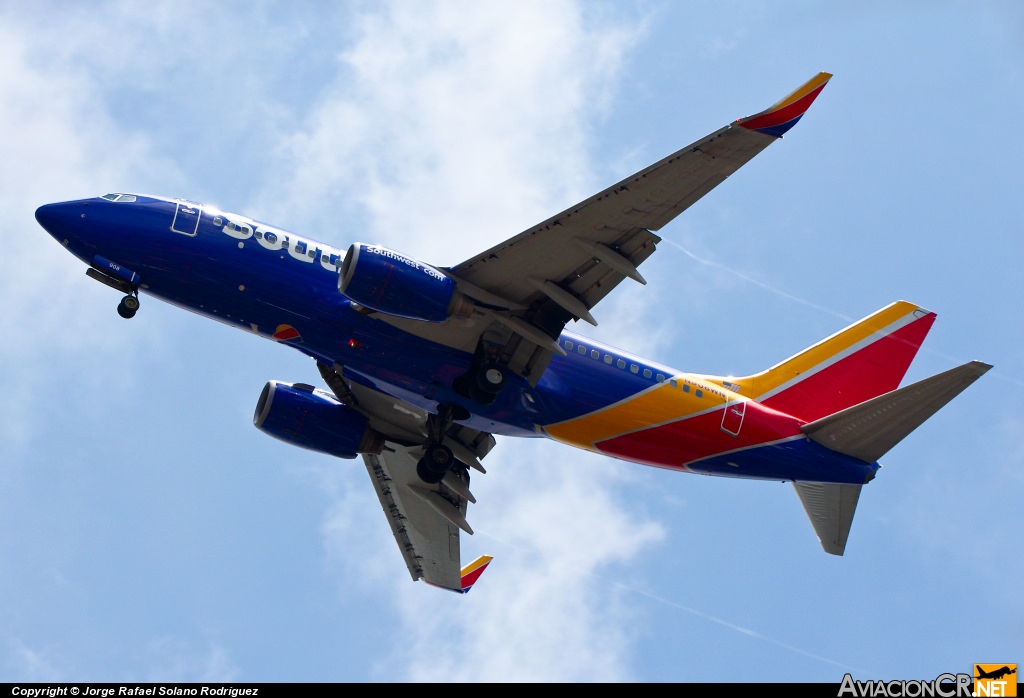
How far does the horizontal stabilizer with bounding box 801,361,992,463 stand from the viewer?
29.0 metres

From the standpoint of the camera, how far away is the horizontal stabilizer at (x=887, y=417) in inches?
1141

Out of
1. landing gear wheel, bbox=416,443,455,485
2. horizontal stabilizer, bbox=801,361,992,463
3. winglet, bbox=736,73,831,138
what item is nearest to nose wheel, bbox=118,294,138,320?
landing gear wheel, bbox=416,443,455,485

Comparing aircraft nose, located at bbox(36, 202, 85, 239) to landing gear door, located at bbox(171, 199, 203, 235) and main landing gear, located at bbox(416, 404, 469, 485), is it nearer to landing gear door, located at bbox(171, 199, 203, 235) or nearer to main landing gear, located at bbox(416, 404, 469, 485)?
landing gear door, located at bbox(171, 199, 203, 235)

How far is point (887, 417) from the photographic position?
3112cm

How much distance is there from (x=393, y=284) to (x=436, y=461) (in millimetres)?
8862

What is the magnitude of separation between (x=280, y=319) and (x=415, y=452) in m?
10.2

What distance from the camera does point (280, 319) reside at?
30.1m

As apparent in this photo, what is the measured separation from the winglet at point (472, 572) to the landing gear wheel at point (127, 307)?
1735cm

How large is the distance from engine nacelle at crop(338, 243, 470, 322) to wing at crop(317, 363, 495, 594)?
23.5ft

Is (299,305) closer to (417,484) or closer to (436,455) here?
(436,455)

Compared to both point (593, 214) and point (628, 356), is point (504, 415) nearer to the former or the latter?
point (628, 356)

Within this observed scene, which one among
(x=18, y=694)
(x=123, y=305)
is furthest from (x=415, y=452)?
(x=18, y=694)

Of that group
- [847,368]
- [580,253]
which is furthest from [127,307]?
[847,368]

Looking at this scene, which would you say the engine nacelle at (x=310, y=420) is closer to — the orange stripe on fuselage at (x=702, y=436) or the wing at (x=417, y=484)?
the wing at (x=417, y=484)
